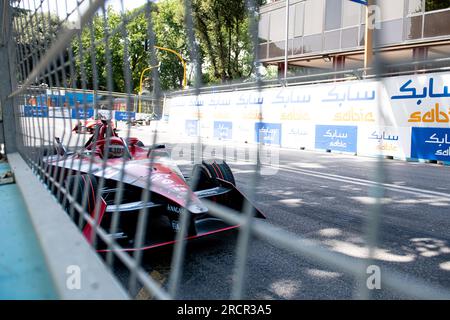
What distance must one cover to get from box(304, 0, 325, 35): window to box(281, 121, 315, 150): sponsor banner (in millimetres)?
10003

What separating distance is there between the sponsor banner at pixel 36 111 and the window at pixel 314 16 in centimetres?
1980

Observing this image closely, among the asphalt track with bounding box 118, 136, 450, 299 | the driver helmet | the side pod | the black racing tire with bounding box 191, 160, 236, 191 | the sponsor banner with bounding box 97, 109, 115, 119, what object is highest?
the sponsor banner with bounding box 97, 109, 115, 119

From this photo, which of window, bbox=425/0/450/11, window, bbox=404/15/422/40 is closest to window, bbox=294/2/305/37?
window, bbox=404/15/422/40

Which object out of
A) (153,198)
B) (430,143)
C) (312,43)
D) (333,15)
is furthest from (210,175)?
(312,43)

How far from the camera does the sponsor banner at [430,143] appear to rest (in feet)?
28.9

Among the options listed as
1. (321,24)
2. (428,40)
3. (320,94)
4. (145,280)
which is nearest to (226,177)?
(145,280)

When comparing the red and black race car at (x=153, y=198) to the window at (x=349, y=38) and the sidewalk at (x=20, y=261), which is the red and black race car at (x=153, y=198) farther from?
the window at (x=349, y=38)

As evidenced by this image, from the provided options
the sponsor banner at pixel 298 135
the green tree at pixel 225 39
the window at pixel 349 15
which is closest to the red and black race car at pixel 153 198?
the green tree at pixel 225 39

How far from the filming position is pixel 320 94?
11766mm

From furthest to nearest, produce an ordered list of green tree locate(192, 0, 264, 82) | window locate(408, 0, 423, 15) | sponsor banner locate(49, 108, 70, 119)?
window locate(408, 0, 423, 15) < sponsor banner locate(49, 108, 70, 119) < green tree locate(192, 0, 264, 82)

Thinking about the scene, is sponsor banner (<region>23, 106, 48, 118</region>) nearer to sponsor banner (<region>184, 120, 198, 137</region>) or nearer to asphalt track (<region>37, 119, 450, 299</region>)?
asphalt track (<region>37, 119, 450, 299</region>)

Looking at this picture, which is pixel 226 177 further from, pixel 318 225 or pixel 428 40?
pixel 428 40

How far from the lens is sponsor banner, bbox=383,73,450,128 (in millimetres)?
8648
